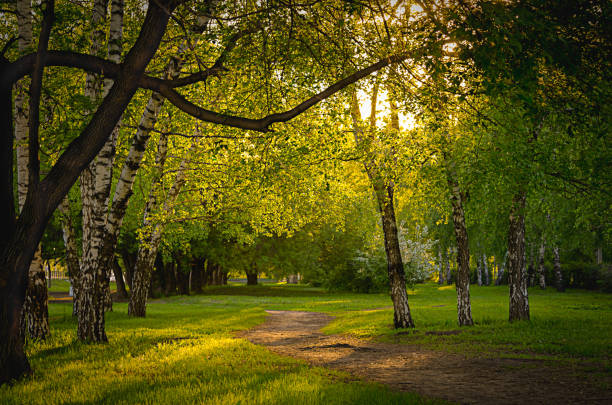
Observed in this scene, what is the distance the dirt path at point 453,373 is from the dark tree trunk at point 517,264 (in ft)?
21.6

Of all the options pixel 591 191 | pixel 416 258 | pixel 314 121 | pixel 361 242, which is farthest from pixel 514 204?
pixel 361 242

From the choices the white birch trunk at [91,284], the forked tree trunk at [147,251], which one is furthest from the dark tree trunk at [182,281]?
the white birch trunk at [91,284]

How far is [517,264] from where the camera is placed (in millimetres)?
17406

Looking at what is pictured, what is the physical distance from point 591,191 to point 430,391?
1015 cm

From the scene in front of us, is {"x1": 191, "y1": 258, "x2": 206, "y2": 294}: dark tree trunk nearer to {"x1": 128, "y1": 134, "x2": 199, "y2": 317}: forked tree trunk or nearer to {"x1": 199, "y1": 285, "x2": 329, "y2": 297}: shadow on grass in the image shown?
{"x1": 199, "y1": 285, "x2": 329, "y2": 297}: shadow on grass

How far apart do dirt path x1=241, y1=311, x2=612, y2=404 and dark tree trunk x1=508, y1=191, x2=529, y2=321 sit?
6570 millimetres

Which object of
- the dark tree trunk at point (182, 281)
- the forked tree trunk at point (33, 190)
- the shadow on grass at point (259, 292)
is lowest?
the shadow on grass at point (259, 292)

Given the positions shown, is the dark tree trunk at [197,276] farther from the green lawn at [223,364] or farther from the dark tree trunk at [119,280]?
the green lawn at [223,364]

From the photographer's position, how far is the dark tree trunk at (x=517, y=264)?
56.7 ft

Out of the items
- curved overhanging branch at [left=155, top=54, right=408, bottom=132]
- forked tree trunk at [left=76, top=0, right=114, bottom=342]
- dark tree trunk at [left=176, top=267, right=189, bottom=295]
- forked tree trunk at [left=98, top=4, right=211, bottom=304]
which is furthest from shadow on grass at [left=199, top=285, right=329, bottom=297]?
curved overhanging branch at [left=155, top=54, right=408, bottom=132]

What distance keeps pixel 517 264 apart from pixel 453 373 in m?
9.71

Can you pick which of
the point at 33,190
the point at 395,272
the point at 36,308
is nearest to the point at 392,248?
the point at 395,272

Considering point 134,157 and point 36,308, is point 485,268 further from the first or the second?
point 36,308

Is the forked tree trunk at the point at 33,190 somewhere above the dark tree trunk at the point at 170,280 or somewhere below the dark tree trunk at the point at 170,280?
above
